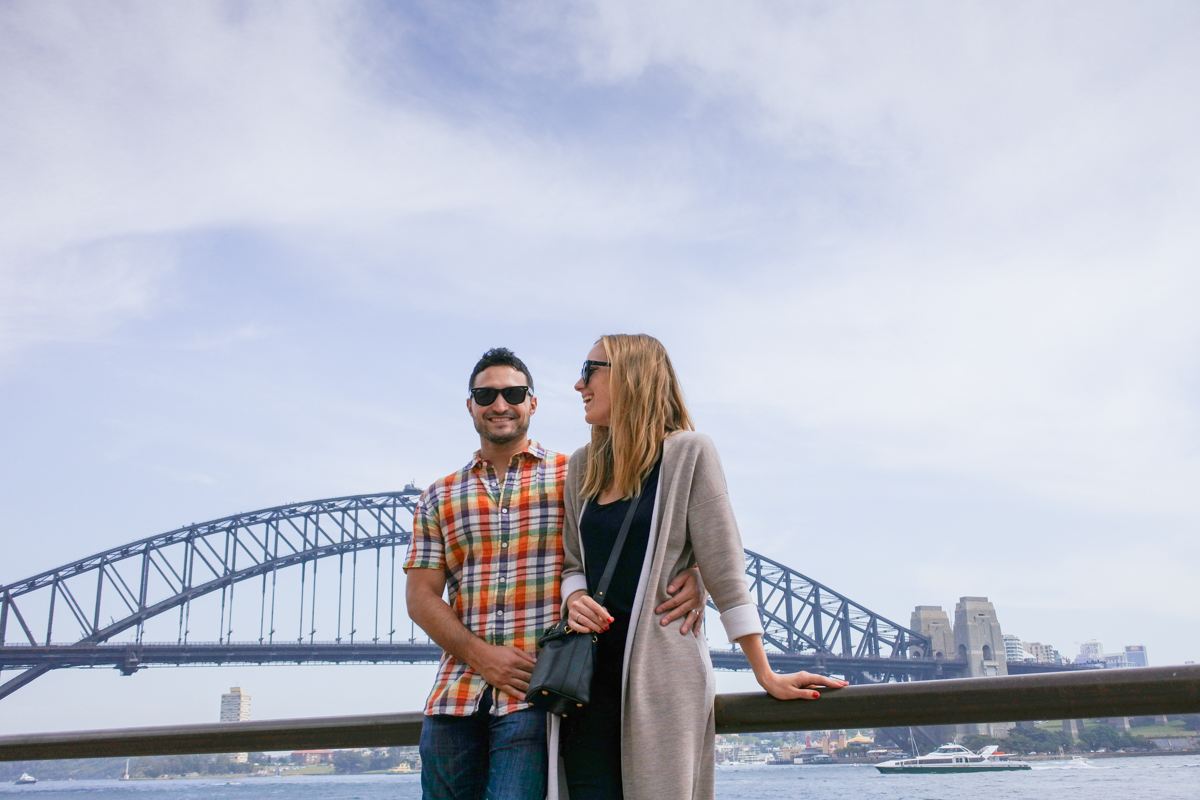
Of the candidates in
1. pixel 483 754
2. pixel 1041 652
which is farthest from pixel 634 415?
pixel 1041 652

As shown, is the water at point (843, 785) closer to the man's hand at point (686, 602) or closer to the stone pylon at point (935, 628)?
the man's hand at point (686, 602)

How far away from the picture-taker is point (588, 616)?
1523 millimetres

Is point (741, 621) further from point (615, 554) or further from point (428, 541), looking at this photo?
point (428, 541)

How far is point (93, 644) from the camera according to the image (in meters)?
38.3

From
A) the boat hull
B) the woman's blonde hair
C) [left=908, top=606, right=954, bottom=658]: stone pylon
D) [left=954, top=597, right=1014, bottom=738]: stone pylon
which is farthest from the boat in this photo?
[left=908, top=606, right=954, bottom=658]: stone pylon

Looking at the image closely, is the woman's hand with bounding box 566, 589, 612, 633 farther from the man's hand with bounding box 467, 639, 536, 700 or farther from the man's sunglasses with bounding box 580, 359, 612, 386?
the man's sunglasses with bounding box 580, 359, 612, 386

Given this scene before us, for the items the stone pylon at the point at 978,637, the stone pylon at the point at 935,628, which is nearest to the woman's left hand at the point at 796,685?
the stone pylon at the point at 978,637

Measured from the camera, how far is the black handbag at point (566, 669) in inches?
58.4

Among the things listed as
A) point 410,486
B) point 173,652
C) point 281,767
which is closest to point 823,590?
point 410,486

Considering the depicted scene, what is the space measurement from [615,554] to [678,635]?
17 cm

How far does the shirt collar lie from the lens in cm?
199

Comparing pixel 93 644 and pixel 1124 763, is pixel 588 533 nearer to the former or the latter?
pixel 1124 763

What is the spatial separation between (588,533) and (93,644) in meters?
42.8

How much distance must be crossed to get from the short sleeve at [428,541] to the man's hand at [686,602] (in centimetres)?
59
